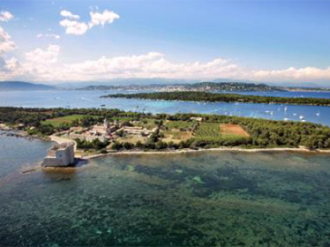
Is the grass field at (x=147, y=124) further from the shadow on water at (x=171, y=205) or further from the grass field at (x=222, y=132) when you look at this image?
the shadow on water at (x=171, y=205)

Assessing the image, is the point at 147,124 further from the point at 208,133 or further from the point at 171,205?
the point at 171,205

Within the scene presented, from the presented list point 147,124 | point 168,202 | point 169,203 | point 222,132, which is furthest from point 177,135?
point 169,203

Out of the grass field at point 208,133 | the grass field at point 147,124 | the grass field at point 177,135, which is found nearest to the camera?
the grass field at point 208,133

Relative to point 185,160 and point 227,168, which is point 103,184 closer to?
point 185,160

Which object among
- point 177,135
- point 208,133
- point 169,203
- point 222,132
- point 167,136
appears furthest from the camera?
point 222,132

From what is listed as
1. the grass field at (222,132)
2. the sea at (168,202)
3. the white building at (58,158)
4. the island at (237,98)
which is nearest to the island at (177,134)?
the grass field at (222,132)

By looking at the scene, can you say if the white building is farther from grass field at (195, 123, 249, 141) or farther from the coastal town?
grass field at (195, 123, 249, 141)
